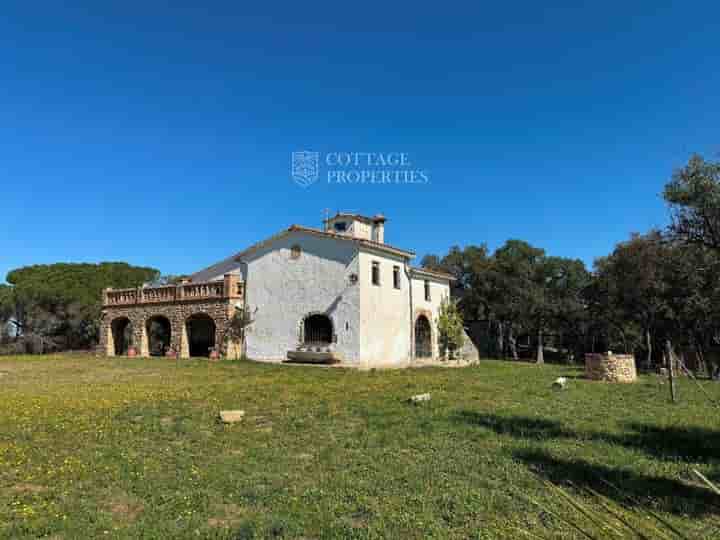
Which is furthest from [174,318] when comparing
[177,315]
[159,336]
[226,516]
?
[226,516]

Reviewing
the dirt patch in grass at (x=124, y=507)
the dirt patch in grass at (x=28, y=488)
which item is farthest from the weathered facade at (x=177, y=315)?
the dirt patch in grass at (x=124, y=507)

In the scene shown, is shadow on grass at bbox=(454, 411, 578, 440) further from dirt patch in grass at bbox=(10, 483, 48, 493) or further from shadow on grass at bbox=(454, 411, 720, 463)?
dirt patch in grass at bbox=(10, 483, 48, 493)

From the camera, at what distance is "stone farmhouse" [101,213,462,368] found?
22.8 metres

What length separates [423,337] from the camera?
28.0 meters

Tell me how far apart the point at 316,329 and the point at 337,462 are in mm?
17383

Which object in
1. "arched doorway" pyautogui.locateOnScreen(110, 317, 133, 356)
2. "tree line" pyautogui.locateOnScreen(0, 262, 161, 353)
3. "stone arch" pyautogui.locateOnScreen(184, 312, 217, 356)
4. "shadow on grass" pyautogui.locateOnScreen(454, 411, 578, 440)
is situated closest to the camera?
"shadow on grass" pyautogui.locateOnScreen(454, 411, 578, 440)

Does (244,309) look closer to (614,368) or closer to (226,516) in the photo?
(614,368)

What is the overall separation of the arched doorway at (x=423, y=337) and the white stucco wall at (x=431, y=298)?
29 centimetres

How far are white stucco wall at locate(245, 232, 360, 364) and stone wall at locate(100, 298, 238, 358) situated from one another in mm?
1361

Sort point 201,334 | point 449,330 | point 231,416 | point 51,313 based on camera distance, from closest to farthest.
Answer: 1. point 231,416
2. point 449,330
3. point 201,334
4. point 51,313

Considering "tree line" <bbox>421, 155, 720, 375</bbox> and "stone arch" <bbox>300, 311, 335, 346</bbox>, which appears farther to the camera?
"stone arch" <bbox>300, 311, 335, 346</bbox>

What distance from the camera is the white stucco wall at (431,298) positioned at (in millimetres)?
27031

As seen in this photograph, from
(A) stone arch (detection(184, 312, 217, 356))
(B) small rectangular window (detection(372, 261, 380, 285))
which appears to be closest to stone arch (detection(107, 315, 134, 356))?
(A) stone arch (detection(184, 312, 217, 356))

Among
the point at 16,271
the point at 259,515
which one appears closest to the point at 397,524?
the point at 259,515
